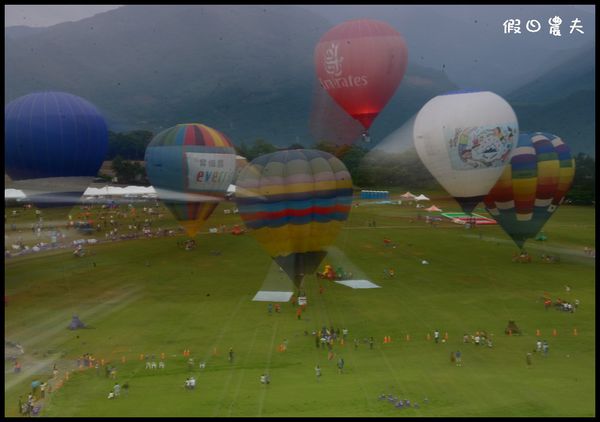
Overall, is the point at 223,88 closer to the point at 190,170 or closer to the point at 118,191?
the point at 118,191

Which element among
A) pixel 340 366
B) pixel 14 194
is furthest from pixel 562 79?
pixel 340 366

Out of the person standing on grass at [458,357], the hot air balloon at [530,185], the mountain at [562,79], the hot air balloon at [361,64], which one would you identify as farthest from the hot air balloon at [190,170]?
the mountain at [562,79]

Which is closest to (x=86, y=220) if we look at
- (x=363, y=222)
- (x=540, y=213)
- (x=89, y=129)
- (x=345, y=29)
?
(x=89, y=129)

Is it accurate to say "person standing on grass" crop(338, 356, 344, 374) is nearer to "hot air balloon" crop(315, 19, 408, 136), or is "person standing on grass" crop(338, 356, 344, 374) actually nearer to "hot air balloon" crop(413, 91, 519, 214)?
"hot air balloon" crop(413, 91, 519, 214)

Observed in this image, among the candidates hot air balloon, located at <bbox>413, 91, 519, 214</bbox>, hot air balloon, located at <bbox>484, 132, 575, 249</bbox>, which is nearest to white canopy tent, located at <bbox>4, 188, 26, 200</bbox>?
hot air balloon, located at <bbox>413, 91, 519, 214</bbox>

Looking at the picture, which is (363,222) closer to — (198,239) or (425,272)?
(198,239)
